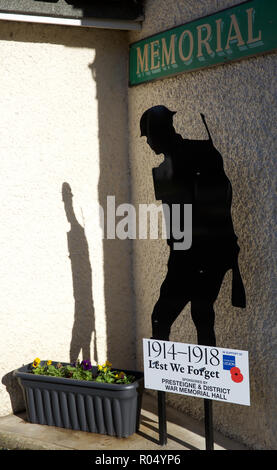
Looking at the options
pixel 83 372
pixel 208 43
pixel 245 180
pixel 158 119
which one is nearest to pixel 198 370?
pixel 83 372

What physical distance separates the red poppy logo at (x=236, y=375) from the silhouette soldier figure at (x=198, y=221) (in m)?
0.23

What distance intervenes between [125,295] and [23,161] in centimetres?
140

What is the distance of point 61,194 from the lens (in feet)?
16.6

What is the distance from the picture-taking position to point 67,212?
16.7ft

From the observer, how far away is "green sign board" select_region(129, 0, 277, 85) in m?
3.93

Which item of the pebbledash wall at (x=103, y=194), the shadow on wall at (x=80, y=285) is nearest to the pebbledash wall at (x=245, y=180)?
the pebbledash wall at (x=103, y=194)

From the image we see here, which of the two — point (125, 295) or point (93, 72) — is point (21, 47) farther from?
point (125, 295)

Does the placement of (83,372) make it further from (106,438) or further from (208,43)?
(208,43)

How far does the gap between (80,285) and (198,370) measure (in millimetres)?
1461

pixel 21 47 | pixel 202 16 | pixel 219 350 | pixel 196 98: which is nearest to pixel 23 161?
pixel 21 47

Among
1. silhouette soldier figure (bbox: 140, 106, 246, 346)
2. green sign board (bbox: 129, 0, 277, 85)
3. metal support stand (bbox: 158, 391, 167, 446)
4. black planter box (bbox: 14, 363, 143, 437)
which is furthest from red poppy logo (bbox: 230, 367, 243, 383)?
green sign board (bbox: 129, 0, 277, 85)

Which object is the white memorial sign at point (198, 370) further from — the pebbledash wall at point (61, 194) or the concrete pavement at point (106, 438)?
the pebbledash wall at point (61, 194)

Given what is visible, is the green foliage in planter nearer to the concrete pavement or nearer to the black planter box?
the black planter box

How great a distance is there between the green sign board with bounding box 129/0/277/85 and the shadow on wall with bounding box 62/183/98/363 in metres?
1.14
